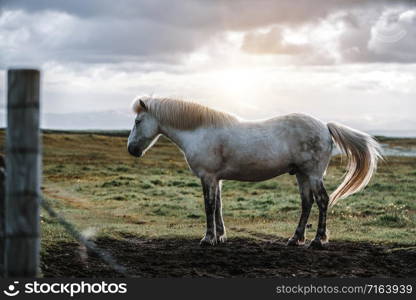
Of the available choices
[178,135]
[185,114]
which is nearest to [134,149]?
[178,135]

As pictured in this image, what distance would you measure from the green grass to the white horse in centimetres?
161

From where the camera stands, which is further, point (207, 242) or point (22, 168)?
point (207, 242)

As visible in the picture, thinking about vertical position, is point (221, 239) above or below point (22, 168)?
below

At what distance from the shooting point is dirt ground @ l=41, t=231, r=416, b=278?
8742 millimetres

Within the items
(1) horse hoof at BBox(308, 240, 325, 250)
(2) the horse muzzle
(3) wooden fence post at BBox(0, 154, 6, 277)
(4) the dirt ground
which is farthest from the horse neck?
(3) wooden fence post at BBox(0, 154, 6, 277)

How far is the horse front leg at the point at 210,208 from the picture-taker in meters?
10.7

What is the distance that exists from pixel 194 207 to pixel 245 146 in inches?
306

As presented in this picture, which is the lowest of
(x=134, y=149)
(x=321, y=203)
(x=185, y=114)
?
(x=321, y=203)

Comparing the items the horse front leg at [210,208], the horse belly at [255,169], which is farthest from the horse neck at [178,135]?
the horse belly at [255,169]

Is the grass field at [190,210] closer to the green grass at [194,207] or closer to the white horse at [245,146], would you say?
the green grass at [194,207]

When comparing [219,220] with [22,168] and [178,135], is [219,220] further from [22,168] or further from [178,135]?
[22,168]

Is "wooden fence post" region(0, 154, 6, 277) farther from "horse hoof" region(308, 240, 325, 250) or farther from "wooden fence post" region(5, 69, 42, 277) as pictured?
"horse hoof" region(308, 240, 325, 250)

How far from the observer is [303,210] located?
10969 mm

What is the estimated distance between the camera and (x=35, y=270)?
17.2 feet
